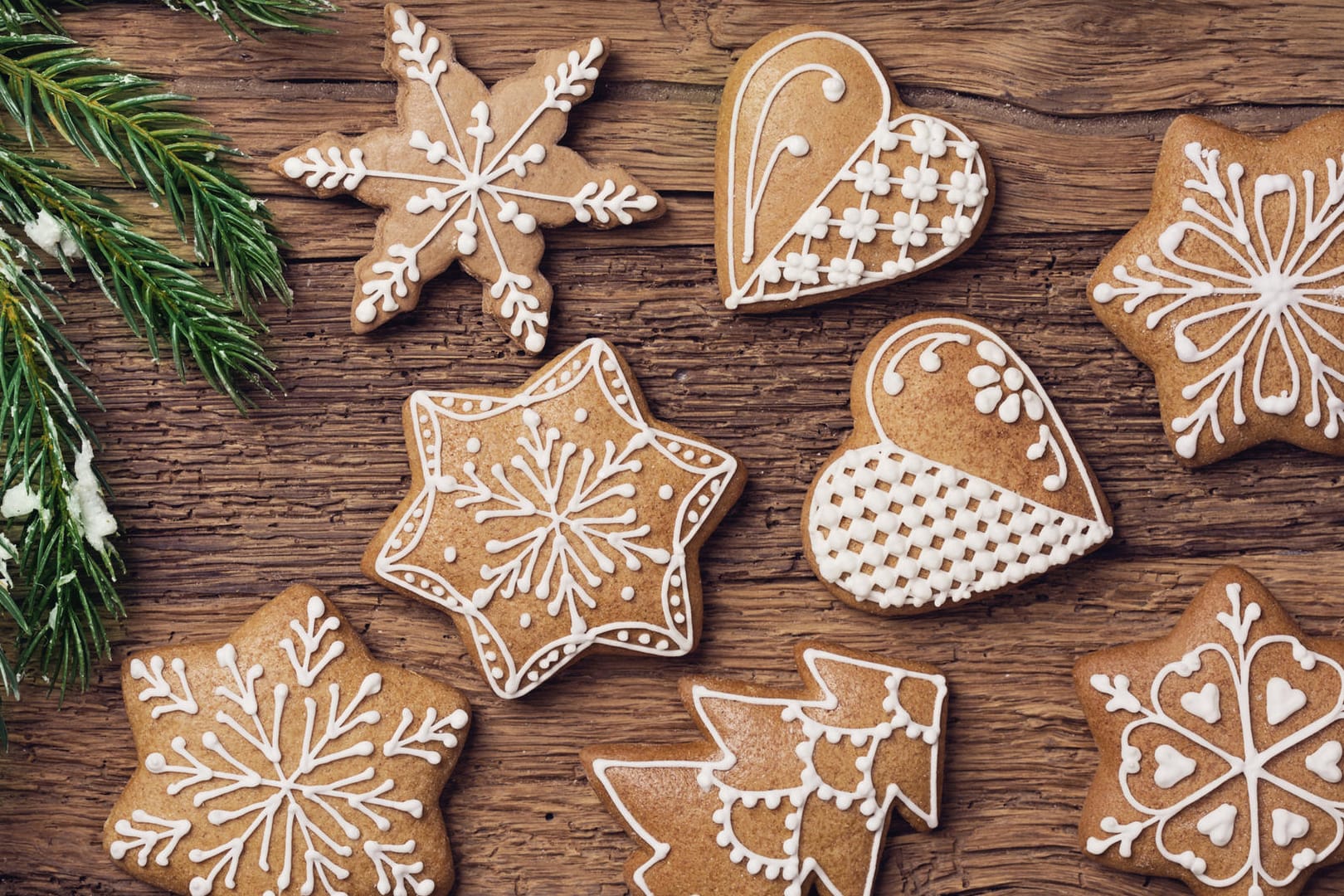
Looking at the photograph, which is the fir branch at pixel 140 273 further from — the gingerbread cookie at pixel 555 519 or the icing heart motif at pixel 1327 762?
the icing heart motif at pixel 1327 762

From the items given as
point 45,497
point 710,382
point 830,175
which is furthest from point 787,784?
point 45,497

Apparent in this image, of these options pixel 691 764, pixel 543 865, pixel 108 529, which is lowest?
pixel 543 865

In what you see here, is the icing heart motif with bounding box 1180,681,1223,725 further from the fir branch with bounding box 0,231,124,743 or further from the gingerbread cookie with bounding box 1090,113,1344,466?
the fir branch with bounding box 0,231,124,743

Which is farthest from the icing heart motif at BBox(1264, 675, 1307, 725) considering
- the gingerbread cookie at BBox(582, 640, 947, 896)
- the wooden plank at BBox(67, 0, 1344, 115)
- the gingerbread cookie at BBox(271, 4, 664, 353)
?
the gingerbread cookie at BBox(271, 4, 664, 353)

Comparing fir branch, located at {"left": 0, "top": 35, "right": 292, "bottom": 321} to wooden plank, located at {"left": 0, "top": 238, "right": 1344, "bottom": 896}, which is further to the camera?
wooden plank, located at {"left": 0, "top": 238, "right": 1344, "bottom": 896}

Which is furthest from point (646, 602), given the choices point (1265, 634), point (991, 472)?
point (1265, 634)

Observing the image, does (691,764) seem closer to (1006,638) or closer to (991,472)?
(1006,638)
